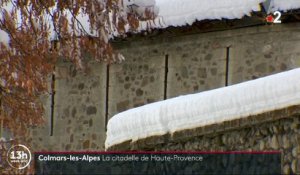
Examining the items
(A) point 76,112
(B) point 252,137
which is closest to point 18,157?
(A) point 76,112

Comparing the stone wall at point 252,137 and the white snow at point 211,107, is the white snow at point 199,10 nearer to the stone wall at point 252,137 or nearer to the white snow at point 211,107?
the white snow at point 211,107

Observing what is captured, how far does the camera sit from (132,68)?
1281 centimetres

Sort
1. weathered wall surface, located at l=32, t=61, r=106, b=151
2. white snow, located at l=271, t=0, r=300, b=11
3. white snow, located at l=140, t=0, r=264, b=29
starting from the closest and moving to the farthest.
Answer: white snow, located at l=271, t=0, r=300, b=11, white snow, located at l=140, t=0, r=264, b=29, weathered wall surface, located at l=32, t=61, r=106, b=151

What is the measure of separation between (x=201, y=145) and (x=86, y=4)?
1.90 m

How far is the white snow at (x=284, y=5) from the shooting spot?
9.83 m

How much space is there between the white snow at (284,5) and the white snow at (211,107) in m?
2.83

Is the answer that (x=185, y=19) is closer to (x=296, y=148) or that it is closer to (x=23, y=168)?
(x=23, y=168)

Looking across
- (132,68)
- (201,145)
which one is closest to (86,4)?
(201,145)

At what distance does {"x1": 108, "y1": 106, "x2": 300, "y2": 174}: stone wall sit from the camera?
5.90 m

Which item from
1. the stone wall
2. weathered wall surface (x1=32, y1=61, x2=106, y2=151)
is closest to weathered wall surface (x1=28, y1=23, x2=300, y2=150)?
weathered wall surface (x1=32, y1=61, x2=106, y2=151)
